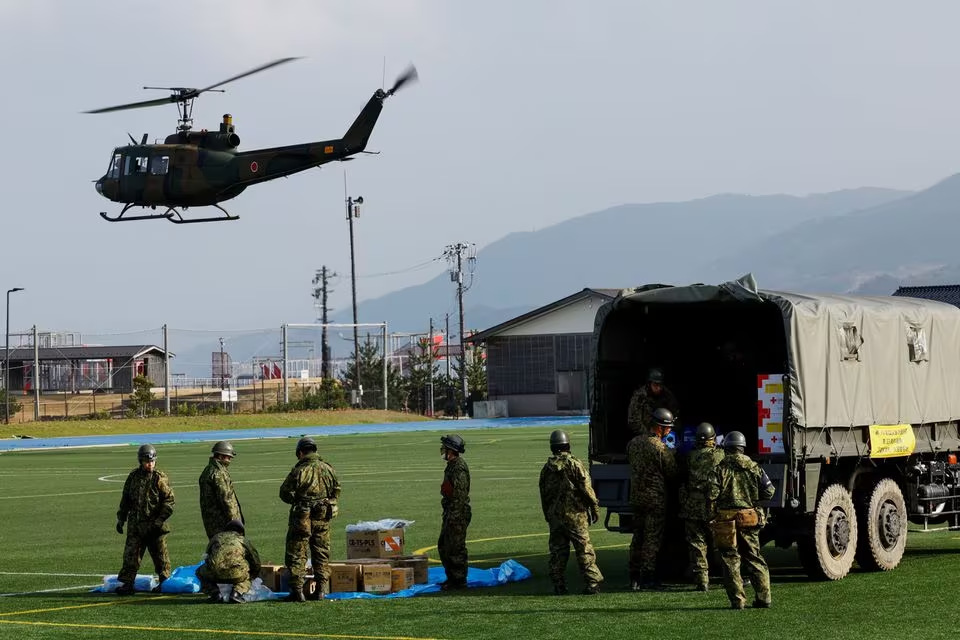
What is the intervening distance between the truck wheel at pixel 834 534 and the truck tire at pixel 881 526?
24 centimetres

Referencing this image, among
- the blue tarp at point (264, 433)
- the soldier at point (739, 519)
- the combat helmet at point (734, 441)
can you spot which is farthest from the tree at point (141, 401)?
the soldier at point (739, 519)

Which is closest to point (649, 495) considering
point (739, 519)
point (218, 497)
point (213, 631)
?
point (739, 519)

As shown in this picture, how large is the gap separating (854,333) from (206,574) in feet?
24.1

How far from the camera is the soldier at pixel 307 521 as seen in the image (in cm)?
1523

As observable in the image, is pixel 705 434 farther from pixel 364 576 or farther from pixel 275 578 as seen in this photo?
pixel 275 578

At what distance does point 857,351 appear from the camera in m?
16.5

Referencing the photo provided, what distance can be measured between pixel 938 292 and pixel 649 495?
1102 centimetres

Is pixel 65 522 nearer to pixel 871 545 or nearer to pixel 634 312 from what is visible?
pixel 634 312

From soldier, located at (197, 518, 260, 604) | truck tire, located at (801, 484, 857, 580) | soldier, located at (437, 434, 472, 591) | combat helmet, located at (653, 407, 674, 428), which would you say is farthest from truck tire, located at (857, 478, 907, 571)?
soldier, located at (197, 518, 260, 604)

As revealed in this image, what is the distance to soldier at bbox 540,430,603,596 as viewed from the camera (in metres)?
15.3

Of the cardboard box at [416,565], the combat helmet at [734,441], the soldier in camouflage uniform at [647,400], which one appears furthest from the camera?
the soldier in camouflage uniform at [647,400]

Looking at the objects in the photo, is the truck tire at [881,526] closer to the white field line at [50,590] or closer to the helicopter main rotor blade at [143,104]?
the white field line at [50,590]

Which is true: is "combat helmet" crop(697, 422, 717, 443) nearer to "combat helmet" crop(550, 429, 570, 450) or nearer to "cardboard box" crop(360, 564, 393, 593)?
"combat helmet" crop(550, 429, 570, 450)

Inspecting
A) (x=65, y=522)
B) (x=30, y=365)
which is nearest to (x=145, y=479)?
(x=65, y=522)
